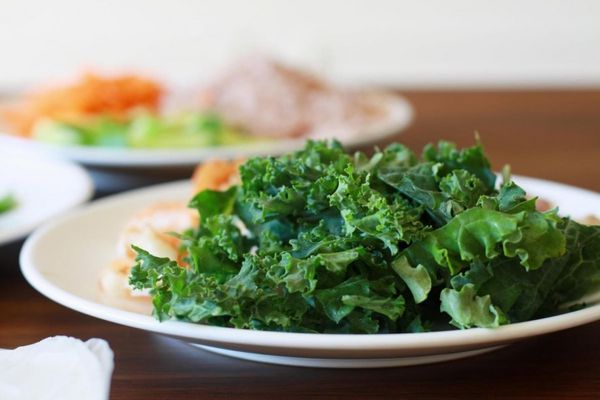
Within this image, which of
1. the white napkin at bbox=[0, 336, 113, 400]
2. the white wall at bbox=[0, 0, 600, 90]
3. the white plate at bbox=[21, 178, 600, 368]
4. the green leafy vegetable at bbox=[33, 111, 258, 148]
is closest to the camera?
the white napkin at bbox=[0, 336, 113, 400]

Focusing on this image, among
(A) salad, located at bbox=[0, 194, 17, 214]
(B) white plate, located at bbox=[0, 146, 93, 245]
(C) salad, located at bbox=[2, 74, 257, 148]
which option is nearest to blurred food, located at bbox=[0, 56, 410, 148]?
(C) salad, located at bbox=[2, 74, 257, 148]

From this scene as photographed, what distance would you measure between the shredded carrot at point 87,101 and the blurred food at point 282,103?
0.26 meters

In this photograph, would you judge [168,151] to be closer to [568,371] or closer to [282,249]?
[282,249]

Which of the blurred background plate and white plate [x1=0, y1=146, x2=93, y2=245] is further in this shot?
the blurred background plate

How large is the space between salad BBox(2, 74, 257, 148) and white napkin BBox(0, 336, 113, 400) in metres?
1.70

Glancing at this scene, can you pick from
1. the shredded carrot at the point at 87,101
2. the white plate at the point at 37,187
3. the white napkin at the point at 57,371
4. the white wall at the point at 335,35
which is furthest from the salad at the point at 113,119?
the white wall at the point at 335,35

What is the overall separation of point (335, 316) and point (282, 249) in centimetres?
14

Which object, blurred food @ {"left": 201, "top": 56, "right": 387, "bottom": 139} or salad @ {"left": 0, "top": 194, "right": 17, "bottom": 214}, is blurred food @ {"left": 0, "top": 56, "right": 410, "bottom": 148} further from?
salad @ {"left": 0, "top": 194, "right": 17, "bottom": 214}

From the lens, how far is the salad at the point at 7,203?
85.5 inches

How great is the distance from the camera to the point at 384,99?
3439 mm

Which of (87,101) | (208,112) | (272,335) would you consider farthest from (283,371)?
(87,101)

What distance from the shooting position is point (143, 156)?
99.2 inches

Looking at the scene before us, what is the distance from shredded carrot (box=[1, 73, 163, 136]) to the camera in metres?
3.19

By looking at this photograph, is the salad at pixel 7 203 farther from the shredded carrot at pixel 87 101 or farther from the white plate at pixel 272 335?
the shredded carrot at pixel 87 101
